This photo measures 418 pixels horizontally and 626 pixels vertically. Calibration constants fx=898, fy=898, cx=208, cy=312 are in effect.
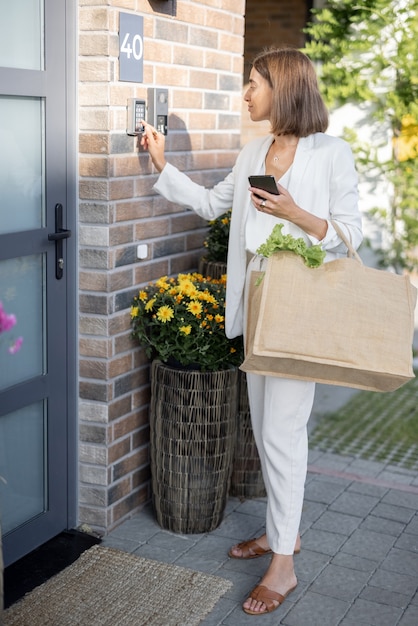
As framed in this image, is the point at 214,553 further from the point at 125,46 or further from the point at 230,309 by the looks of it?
the point at 125,46

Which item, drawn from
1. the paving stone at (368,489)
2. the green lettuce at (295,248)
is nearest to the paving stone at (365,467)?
the paving stone at (368,489)

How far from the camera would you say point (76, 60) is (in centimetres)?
334

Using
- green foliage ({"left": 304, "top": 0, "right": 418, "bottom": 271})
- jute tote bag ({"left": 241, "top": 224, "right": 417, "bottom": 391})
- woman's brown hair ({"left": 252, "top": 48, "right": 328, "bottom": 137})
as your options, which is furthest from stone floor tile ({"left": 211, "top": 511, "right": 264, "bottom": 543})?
green foliage ({"left": 304, "top": 0, "right": 418, "bottom": 271})

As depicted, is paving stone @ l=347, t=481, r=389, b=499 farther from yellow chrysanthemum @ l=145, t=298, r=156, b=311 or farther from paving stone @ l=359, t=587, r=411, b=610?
yellow chrysanthemum @ l=145, t=298, r=156, b=311

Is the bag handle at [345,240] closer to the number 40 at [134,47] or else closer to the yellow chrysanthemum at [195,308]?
the yellow chrysanthemum at [195,308]

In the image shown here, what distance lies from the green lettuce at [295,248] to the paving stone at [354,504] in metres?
1.52

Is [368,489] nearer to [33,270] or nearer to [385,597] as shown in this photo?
[385,597]

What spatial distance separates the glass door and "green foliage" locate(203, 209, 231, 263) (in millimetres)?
855

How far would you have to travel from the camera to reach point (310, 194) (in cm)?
307

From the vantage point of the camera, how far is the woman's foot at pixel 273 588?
3.10 metres

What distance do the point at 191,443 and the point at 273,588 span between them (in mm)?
667

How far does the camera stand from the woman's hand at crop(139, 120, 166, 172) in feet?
11.5

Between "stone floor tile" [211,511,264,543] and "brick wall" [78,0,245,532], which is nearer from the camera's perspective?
"brick wall" [78,0,245,532]

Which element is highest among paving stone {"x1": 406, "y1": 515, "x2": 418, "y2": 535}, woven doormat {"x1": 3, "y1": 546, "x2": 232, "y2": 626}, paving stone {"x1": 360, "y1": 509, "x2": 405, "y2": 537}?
woven doormat {"x1": 3, "y1": 546, "x2": 232, "y2": 626}
